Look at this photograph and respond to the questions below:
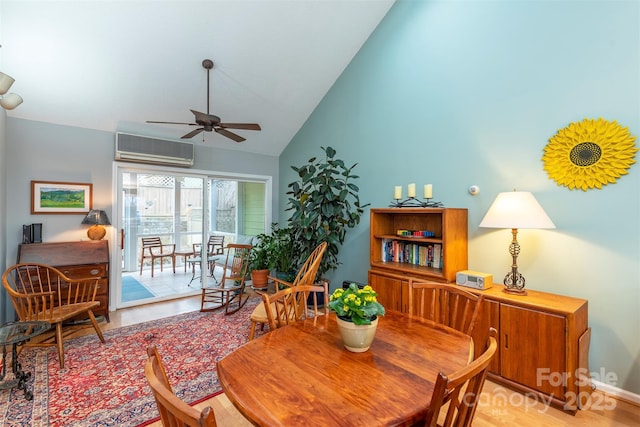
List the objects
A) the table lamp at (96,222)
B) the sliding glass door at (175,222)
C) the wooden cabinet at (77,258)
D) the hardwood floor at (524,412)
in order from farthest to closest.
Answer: the sliding glass door at (175,222)
the table lamp at (96,222)
the wooden cabinet at (77,258)
the hardwood floor at (524,412)

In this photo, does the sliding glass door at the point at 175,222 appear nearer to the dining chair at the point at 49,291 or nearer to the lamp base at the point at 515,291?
the dining chair at the point at 49,291

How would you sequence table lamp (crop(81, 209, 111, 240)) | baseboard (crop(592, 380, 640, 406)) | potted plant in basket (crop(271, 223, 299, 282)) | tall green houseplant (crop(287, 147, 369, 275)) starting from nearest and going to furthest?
baseboard (crop(592, 380, 640, 406)), table lamp (crop(81, 209, 111, 240)), tall green houseplant (crop(287, 147, 369, 275)), potted plant in basket (crop(271, 223, 299, 282))

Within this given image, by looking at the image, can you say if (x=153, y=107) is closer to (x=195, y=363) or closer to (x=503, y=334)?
(x=195, y=363)

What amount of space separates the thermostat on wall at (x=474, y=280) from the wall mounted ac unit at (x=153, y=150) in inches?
157

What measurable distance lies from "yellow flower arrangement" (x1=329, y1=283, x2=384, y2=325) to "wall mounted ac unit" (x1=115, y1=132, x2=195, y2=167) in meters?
3.89

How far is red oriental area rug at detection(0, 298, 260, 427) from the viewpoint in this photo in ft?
6.72

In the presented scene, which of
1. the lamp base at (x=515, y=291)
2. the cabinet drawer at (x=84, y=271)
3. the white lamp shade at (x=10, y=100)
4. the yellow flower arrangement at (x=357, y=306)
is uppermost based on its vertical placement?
the white lamp shade at (x=10, y=100)

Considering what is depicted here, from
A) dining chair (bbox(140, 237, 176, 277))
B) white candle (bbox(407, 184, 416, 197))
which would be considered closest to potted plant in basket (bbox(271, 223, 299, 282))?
dining chair (bbox(140, 237, 176, 277))

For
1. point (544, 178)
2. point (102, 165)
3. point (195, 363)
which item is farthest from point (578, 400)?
point (102, 165)

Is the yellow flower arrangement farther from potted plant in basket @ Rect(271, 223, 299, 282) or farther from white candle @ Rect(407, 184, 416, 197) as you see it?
potted plant in basket @ Rect(271, 223, 299, 282)

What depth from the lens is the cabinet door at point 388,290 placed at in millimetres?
3117

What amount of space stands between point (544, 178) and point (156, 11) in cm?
390

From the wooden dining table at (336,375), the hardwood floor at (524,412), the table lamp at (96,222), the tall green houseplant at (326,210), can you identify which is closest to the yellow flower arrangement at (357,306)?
the wooden dining table at (336,375)

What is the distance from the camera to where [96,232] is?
12.7 feet
